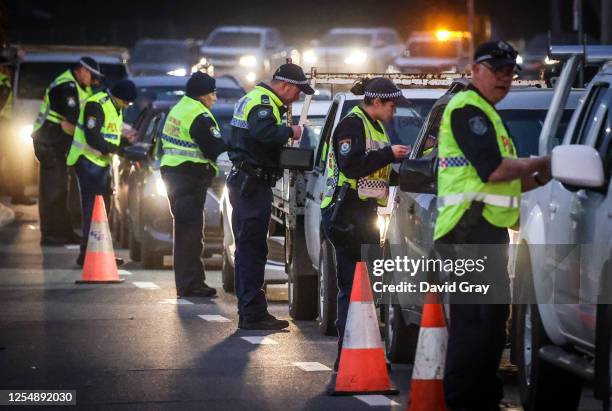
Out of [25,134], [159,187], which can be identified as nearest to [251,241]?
[159,187]

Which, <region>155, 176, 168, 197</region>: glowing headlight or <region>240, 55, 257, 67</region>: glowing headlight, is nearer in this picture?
<region>155, 176, 168, 197</region>: glowing headlight

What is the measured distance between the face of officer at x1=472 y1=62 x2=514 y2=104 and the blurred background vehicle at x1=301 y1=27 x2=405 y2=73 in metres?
42.3

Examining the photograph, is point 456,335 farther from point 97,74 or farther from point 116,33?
point 116,33

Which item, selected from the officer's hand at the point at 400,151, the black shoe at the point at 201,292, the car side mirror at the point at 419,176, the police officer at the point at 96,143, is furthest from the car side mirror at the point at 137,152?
the car side mirror at the point at 419,176

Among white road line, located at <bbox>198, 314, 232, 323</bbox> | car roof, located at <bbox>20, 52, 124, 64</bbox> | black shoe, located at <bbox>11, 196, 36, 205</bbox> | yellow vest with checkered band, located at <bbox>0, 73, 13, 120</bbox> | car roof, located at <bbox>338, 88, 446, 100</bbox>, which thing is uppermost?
car roof, located at <bbox>20, 52, 124, 64</bbox>

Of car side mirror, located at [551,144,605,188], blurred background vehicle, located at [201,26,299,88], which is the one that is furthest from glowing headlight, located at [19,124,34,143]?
car side mirror, located at [551,144,605,188]

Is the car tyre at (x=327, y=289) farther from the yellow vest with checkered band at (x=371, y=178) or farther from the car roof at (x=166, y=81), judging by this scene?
the car roof at (x=166, y=81)

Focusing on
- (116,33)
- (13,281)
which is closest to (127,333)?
(13,281)

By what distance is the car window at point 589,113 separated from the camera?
9000mm

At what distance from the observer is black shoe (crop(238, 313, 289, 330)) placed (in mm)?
13266

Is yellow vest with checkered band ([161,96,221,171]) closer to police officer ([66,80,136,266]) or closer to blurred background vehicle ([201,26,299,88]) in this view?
police officer ([66,80,136,266])

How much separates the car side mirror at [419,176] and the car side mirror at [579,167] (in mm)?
1778

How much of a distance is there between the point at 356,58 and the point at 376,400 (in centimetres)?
4113

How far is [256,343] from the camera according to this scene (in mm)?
12531
